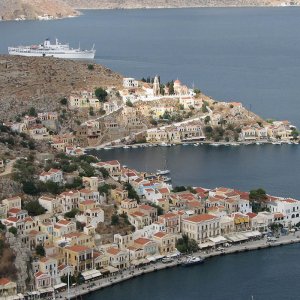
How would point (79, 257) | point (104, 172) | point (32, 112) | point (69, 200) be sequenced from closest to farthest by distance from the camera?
point (79, 257) → point (69, 200) → point (104, 172) → point (32, 112)

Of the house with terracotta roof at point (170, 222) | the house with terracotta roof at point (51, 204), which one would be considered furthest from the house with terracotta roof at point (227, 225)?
the house with terracotta roof at point (51, 204)

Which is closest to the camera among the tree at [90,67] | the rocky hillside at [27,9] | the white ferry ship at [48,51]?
the tree at [90,67]

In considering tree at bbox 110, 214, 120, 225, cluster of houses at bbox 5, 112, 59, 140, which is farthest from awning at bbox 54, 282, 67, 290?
cluster of houses at bbox 5, 112, 59, 140

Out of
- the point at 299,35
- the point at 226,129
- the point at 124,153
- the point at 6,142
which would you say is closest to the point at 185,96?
the point at 226,129

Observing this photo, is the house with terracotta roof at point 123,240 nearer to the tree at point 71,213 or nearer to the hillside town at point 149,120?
the tree at point 71,213

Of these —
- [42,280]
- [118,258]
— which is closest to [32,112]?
[118,258]

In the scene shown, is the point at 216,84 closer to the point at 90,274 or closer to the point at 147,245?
the point at 147,245
